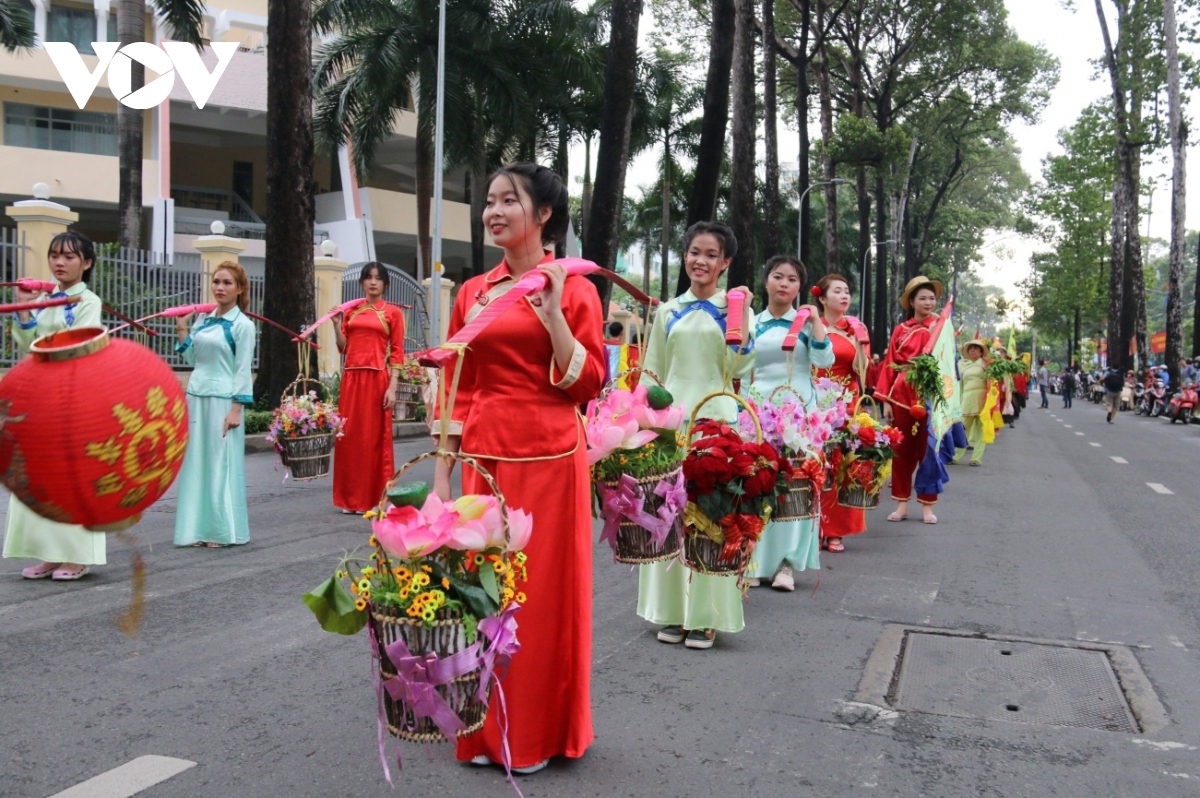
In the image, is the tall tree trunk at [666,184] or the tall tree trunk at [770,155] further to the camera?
the tall tree trunk at [666,184]

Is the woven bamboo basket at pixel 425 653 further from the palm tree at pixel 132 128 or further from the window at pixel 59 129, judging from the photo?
the window at pixel 59 129

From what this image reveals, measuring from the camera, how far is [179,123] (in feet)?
122

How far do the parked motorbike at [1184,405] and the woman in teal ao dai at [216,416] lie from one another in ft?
96.3

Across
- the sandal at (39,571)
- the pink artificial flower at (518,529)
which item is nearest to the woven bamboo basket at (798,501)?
the pink artificial flower at (518,529)

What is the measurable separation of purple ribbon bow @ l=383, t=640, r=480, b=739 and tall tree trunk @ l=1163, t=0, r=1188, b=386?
36.5 meters

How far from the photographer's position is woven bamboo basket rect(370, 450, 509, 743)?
3.03 m

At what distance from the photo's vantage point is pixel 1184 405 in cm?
3066

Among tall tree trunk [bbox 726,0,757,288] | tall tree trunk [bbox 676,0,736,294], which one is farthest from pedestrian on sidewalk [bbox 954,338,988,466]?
tall tree trunk [bbox 726,0,757,288]

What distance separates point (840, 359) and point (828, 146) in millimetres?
32949

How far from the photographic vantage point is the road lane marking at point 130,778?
3.47 m

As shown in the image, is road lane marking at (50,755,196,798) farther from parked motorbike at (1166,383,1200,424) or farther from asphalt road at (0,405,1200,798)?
parked motorbike at (1166,383,1200,424)

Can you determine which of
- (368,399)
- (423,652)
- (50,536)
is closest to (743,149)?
(368,399)

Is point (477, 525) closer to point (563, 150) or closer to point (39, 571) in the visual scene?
point (39, 571)

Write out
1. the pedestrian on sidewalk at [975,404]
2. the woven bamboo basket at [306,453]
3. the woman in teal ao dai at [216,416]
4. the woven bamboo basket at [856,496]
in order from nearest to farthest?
the woman in teal ao dai at [216,416], the woven bamboo basket at [856,496], the woven bamboo basket at [306,453], the pedestrian on sidewalk at [975,404]
